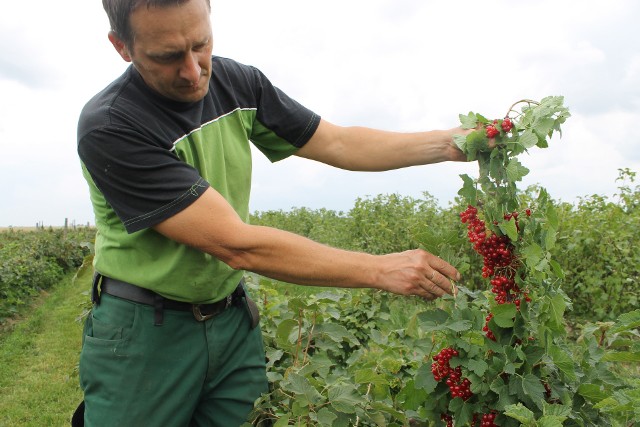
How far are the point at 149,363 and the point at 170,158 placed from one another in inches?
35.9

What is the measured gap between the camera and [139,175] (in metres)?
2.43

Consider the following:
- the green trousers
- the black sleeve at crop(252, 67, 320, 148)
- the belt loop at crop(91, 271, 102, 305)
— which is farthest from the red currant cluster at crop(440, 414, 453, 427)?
the belt loop at crop(91, 271, 102, 305)

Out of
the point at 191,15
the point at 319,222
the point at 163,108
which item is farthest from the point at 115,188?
the point at 319,222

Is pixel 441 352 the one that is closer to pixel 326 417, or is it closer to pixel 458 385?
pixel 458 385

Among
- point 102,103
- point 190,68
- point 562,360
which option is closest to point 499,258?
point 562,360

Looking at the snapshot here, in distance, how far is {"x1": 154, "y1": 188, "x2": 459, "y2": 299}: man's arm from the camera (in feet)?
7.36

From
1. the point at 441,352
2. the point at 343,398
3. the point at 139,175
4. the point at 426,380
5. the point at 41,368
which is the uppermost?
the point at 139,175

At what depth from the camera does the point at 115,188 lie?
248 centimetres

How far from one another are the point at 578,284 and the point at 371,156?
3942mm

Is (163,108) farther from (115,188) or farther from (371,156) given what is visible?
(371,156)

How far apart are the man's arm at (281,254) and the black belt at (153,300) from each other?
410mm

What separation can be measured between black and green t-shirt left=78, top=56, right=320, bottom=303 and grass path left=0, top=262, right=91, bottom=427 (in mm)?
1333

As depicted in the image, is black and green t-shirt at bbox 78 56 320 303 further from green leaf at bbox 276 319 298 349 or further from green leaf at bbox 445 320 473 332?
green leaf at bbox 445 320 473 332

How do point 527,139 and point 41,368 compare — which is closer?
point 527,139
